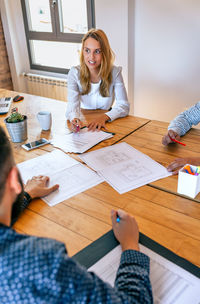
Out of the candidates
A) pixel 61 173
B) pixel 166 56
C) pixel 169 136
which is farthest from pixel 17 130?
pixel 166 56

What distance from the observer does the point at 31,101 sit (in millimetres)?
2227

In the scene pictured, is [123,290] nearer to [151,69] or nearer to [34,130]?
[34,130]

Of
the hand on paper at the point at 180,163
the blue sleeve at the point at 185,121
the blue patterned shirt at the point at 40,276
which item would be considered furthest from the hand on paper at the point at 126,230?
the blue sleeve at the point at 185,121

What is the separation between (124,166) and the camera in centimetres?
129

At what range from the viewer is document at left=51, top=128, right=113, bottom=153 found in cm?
149

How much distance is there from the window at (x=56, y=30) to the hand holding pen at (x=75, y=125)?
1.83 meters

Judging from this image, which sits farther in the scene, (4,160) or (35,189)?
(35,189)

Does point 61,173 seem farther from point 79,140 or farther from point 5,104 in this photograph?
point 5,104

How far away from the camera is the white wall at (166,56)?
8.56ft

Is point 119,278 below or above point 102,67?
below

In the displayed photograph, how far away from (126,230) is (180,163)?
501 mm

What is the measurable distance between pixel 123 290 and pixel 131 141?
37.8 inches

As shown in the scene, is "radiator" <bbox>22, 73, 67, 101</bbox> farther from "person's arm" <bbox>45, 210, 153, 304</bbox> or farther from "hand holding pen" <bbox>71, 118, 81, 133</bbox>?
"person's arm" <bbox>45, 210, 153, 304</bbox>

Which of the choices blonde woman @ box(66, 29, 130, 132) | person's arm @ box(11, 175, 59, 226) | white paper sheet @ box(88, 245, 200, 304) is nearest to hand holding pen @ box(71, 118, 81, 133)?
blonde woman @ box(66, 29, 130, 132)
